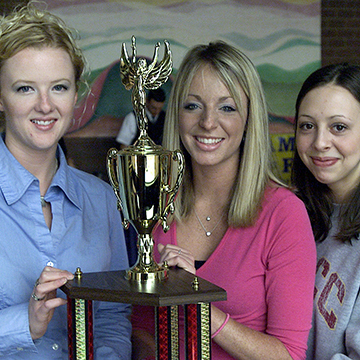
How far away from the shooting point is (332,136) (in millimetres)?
Result: 1765

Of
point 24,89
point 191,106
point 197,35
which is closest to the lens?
point 24,89

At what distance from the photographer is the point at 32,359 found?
1361mm

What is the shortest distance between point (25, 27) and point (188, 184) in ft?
2.43

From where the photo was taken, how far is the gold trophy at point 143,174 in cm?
116

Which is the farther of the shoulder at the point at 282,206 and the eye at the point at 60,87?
the shoulder at the point at 282,206

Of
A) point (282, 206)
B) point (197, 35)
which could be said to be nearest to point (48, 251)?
point (282, 206)

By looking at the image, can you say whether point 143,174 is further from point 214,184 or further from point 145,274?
point 214,184

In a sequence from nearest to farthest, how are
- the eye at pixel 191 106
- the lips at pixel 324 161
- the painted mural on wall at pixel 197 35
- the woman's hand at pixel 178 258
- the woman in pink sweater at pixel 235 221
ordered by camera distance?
1. the woman's hand at pixel 178 258
2. the woman in pink sweater at pixel 235 221
3. the eye at pixel 191 106
4. the lips at pixel 324 161
5. the painted mural on wall at pixel 197 35

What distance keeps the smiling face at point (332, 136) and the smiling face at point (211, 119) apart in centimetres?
27

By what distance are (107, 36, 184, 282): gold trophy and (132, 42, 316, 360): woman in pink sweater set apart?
14 cm

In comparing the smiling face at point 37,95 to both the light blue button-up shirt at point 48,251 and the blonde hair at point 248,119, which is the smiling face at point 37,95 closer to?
the light blue button-up shirt at point 48,251

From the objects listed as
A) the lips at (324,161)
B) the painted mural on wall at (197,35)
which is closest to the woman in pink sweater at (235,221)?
the lips at (324,161)

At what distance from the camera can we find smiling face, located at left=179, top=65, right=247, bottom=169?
163 cm

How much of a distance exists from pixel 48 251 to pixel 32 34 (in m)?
0.56
